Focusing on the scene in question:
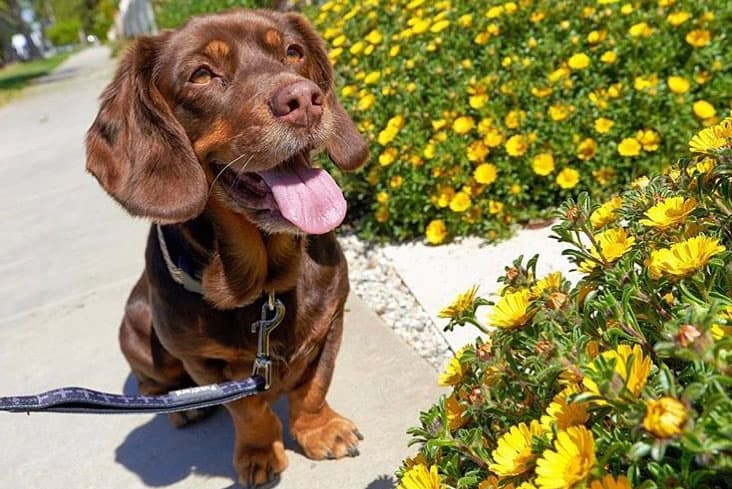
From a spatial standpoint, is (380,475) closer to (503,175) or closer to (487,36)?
(503,175)

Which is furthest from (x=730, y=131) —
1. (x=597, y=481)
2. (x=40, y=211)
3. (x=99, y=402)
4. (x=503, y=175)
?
(x=40, y=211)

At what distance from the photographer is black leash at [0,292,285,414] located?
1803 mm

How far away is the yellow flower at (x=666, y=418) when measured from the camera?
0.90m

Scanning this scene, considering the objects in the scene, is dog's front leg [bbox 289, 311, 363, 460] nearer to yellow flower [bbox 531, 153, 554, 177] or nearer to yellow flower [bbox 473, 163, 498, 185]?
yellow flower [bbox 473, 163, 498, 185]

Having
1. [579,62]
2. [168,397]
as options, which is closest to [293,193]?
[168,397]

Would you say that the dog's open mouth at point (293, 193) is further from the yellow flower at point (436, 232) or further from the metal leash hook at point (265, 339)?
the yellow flower at point (436, 232)

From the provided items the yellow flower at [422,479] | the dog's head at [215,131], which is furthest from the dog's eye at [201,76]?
the yellow flower at [422,479]

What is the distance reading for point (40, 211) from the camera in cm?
641

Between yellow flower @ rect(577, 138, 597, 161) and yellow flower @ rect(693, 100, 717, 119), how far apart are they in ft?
1.59

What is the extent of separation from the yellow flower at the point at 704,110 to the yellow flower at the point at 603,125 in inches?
15.1

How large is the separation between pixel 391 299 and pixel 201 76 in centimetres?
164

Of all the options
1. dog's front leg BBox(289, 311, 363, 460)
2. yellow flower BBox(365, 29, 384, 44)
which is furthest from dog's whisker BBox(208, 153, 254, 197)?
yellow flower BBox(365, 29, 384, 44)

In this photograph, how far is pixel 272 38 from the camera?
2.43 metres

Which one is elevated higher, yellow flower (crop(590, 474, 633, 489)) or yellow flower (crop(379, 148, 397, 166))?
yellow flower (crop(590, 474, 633, 489))
